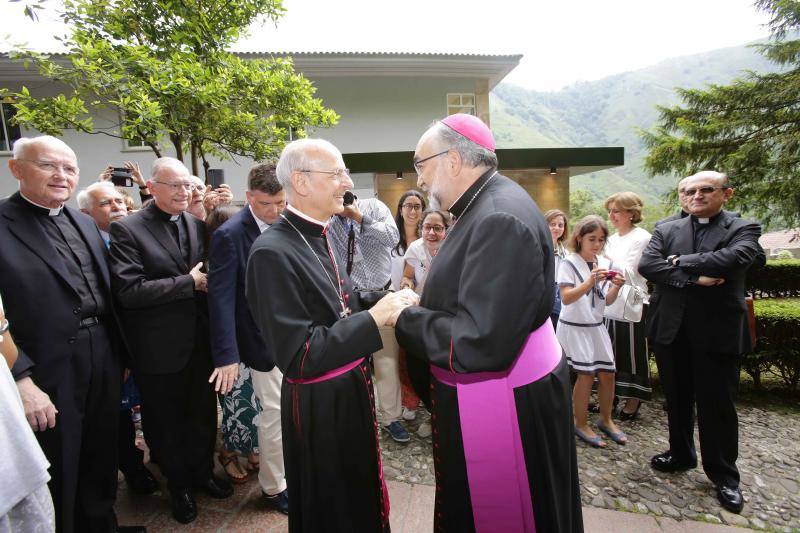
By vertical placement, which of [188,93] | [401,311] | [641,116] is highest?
[641,116]

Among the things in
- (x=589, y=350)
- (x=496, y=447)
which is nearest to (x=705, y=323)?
(x=589, y=350)

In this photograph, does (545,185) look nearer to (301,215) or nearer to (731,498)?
(731,498)

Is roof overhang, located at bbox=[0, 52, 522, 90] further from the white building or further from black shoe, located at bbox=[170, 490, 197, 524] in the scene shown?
black shoe, located at bbox=[170, 490, 197, 524]

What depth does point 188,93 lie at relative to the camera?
493 centimetres

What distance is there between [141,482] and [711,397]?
4360 mm

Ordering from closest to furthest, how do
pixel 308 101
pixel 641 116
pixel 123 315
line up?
pixel 123 315 → pixel 308 101 → pixel 641 116

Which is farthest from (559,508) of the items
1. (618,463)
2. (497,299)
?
(618,463)

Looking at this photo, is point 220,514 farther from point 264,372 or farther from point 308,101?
point 308,101

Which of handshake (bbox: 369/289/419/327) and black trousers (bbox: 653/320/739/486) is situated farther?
black trousers (bbox: 653/320/739/486)

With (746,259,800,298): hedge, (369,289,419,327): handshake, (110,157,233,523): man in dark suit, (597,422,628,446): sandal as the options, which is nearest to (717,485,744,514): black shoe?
(597,422,628,446): sandal

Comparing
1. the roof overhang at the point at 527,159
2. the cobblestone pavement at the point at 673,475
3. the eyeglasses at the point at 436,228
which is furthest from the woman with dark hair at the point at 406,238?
the roof overhang at the point at 527,159

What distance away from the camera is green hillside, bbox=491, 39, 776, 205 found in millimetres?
88562

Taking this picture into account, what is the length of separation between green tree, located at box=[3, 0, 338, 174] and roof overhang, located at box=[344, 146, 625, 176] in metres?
4.08

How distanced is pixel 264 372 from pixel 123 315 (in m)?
0.99
